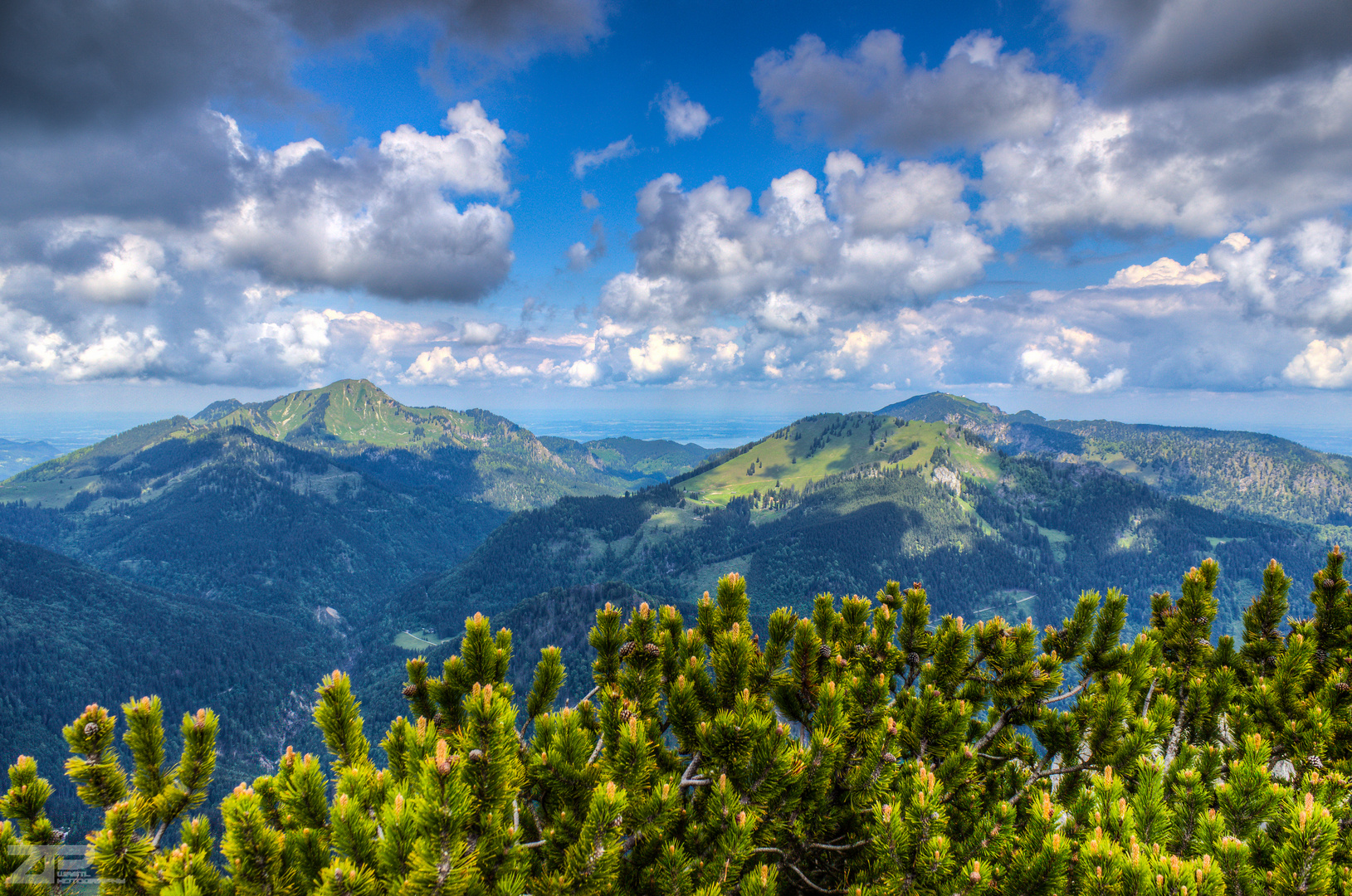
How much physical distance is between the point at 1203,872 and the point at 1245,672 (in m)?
9.86

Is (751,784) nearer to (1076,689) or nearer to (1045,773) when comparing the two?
(1045,773)

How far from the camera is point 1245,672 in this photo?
38.4 feet

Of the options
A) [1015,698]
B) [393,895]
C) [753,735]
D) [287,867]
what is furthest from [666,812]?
[1015,698]

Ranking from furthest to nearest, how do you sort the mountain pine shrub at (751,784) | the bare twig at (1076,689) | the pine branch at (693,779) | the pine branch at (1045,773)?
the bare twig at (1076,689), the pine branch at (1045,773), the pine branch at (693,779), the mountain pine shrub at (751,784)

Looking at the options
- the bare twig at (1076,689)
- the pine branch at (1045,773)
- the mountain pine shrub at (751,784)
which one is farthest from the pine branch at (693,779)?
the bare twig at (1076,689)

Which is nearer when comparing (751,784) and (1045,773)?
(751,784)

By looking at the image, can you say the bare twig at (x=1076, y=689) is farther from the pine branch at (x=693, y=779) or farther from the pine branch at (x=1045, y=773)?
the pine branch at (x=693, y=779)

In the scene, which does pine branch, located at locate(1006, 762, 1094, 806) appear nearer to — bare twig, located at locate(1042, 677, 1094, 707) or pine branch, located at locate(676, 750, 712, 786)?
bare twig, located at locate(1042, 677, 1094, 707)

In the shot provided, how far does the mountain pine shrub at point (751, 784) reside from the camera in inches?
209

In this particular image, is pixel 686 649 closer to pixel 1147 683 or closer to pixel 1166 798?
pixel 1166 798

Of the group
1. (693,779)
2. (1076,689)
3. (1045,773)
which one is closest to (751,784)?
(693,779)

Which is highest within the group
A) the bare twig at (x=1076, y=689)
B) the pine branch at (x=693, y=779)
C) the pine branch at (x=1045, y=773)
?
the pine branch at (x=693, y=779)

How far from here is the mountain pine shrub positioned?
209 inches

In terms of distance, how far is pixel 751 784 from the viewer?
643 cm
